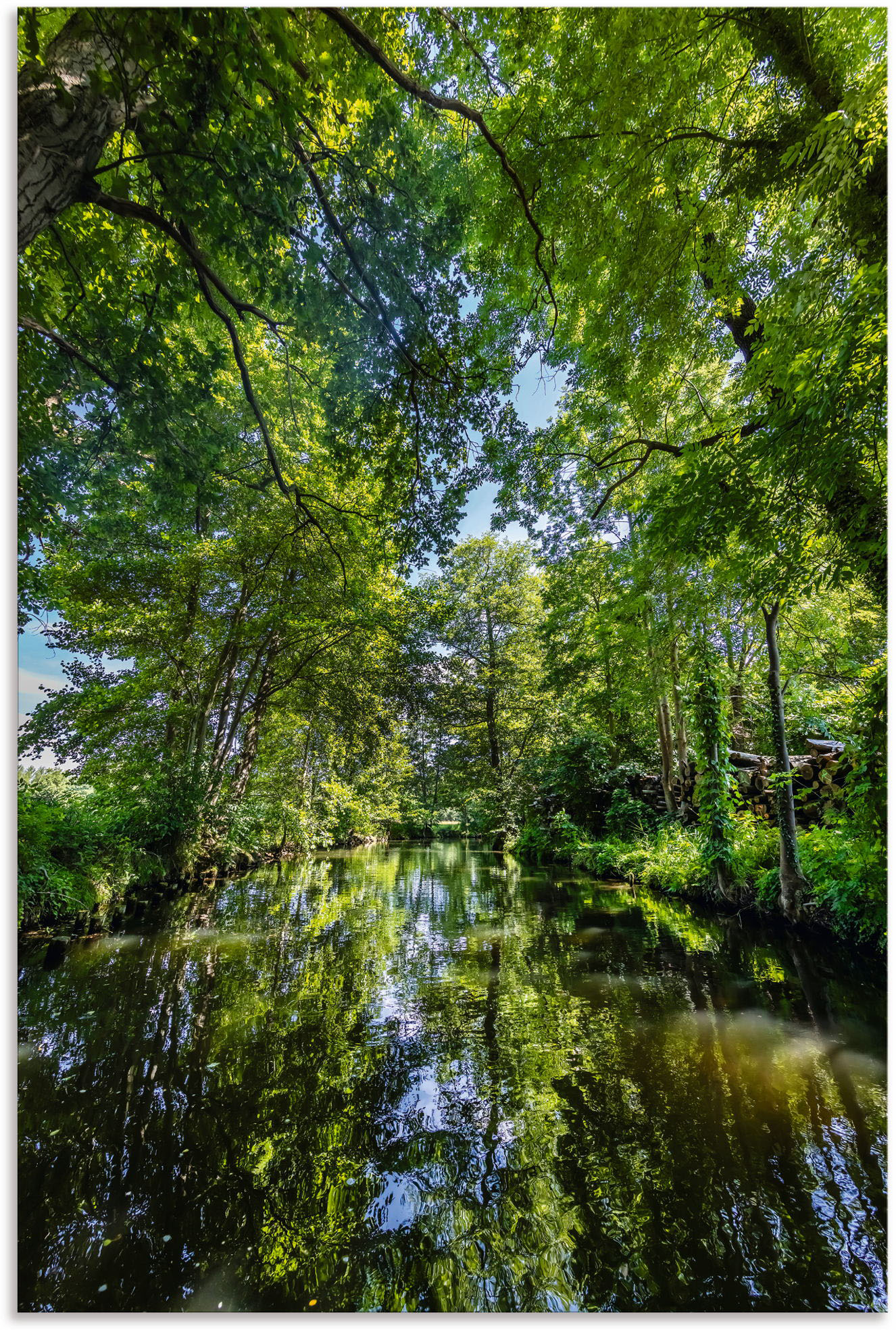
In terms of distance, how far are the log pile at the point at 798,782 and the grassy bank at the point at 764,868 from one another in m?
0.53

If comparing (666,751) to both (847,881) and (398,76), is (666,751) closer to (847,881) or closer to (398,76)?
(847,881)

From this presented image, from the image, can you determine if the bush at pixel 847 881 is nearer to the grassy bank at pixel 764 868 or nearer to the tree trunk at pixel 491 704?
the grassy bank at pixel 764 868

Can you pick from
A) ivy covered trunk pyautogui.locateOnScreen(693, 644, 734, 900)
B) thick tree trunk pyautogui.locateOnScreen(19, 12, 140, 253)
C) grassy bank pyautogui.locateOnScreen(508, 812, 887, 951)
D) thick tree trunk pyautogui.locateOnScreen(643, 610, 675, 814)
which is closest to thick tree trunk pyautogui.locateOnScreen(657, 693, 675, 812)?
thick tree trunk pyautogui.locateOnScreen(643, 610, 675, 814)

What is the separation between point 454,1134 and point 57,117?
569 cm

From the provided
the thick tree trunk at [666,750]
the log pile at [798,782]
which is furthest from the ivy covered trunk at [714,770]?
the thick tree trunk at [666,750]

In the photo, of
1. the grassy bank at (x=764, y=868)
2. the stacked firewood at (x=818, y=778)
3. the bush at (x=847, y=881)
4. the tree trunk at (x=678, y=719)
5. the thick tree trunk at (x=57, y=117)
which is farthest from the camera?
the tree trunk at (x=678, y=719)

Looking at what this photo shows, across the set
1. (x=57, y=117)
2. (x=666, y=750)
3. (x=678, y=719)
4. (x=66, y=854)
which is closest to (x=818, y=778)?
(x=678, y=719)

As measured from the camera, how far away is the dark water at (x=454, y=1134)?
1.72m

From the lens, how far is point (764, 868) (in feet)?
22.3

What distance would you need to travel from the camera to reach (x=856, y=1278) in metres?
1.70

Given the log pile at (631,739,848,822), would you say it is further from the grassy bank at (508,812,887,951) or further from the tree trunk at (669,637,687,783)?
the grassy bank at (508,812,887,951)

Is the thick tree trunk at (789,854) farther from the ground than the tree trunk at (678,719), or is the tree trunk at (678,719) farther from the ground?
the tree trunk at (678,719)

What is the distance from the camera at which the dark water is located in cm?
172

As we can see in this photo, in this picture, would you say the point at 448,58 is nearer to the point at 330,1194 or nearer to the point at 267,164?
the point at 267,164
